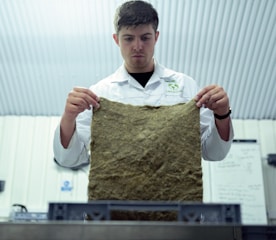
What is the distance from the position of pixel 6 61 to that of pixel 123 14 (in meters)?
1.94

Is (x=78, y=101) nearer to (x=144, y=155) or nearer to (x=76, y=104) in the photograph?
(x=76, y=104)

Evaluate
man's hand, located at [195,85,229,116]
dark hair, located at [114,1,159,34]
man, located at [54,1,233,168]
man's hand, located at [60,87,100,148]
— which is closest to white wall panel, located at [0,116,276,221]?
man, located at [54,1,233,168]

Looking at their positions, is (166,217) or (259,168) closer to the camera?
(166,217)

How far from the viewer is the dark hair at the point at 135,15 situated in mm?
1337

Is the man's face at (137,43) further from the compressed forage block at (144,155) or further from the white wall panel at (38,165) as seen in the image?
the white wall panel at (38,165)

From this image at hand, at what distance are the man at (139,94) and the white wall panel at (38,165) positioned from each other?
6.12 ft

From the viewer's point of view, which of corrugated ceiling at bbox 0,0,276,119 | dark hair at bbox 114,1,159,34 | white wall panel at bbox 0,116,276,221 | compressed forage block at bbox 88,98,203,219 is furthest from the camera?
white wall panel at bbox 0,116,276,221

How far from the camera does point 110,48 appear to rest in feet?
9.56

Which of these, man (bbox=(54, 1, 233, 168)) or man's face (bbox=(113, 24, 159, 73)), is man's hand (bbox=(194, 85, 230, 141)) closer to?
man (bbox=(54, 1, 233, 168))

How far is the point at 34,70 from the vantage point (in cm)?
308

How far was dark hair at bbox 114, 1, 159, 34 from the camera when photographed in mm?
1337

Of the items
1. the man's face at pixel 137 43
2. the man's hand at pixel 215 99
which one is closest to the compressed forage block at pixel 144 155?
the man's hand at pixel 215 99

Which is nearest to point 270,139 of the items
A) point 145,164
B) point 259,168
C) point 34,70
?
point 259,168

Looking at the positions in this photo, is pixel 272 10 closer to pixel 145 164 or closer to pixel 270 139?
pixel 270 139
